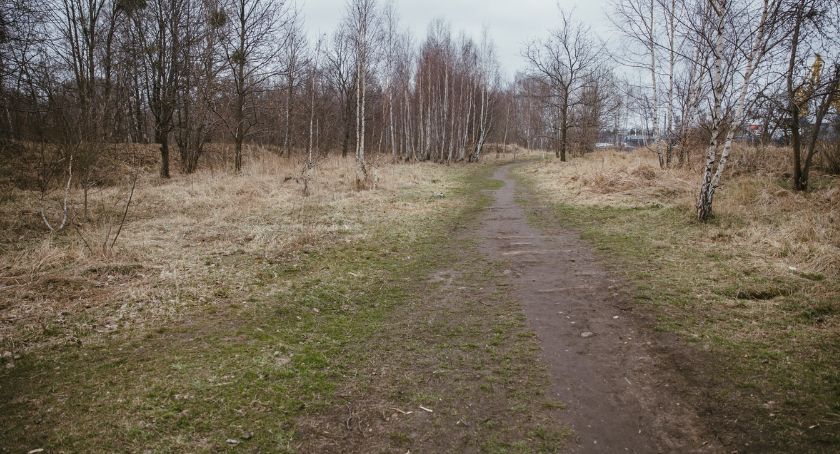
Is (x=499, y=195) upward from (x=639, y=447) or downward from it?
upward

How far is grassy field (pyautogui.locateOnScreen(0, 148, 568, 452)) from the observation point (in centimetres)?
303

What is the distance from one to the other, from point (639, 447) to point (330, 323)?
332cm

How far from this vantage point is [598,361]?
4.05 meters

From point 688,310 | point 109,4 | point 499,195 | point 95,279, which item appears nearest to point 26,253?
point 95,279

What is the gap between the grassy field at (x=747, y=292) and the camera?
3189mm

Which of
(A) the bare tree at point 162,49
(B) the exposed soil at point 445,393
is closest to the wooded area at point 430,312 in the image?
(B) the exposed soil at point 445,393

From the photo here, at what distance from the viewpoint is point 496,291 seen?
19.7ft

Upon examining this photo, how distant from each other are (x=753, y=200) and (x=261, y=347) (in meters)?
11.9

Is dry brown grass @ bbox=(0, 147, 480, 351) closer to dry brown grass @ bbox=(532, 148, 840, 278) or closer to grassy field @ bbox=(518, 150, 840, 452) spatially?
grassy field @ bbox=(518, 150, 840, 452)

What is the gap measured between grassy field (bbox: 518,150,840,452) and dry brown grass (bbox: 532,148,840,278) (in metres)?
0.03

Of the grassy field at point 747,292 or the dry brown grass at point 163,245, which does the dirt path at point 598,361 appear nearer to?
the grassy field at point 747,292

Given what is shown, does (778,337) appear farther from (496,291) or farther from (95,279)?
(95,279)

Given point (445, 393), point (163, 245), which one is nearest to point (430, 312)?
point (445, 393)

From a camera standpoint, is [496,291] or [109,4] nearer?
[496,291]
